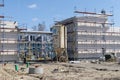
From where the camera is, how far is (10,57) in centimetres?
4678

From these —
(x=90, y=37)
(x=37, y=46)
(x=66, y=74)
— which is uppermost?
(x=90, y=37)

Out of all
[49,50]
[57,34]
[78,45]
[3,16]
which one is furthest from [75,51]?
[3,16]

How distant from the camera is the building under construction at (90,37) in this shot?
165 ft

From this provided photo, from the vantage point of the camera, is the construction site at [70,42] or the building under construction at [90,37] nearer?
the construction site at [70,42]

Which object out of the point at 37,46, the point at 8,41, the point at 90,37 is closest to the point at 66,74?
the point at 8,41

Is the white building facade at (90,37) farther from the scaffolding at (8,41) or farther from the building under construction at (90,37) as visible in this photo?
the scaffolding at (8,41)

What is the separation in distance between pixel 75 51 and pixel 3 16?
14.8 metres

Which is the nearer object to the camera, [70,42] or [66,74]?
[66,74]

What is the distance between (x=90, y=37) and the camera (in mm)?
51625

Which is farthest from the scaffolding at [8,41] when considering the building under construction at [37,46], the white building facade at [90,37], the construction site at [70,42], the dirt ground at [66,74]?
the dirt ground at [66,74]

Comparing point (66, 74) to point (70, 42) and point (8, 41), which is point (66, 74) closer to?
point (8, 41)

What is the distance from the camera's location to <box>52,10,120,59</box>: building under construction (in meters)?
50.4

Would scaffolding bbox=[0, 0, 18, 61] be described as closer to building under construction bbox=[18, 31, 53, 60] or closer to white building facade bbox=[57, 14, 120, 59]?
building under construction bbox=[18, 31, 53, 60]

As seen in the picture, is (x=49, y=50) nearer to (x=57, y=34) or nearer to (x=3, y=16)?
(x=57, y=34)
